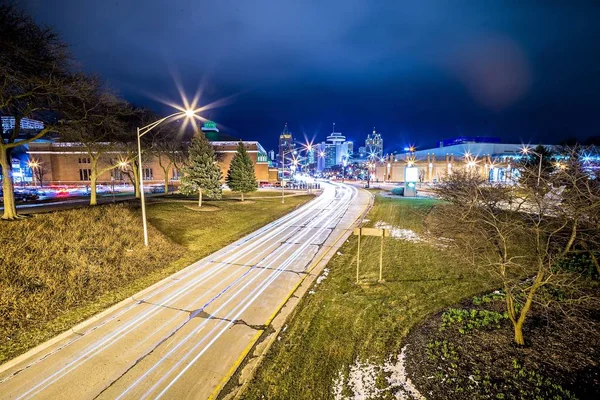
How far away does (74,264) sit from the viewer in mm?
11422

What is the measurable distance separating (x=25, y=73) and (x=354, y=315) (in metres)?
17.6

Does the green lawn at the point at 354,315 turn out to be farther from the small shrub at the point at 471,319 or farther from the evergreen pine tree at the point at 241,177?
the evergreen pine tree at the point at 241,177

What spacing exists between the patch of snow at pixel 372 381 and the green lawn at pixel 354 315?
0.55 ft

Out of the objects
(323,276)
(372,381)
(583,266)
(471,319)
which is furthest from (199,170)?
(583,266)

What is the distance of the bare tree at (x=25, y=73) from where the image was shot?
12.1 meters

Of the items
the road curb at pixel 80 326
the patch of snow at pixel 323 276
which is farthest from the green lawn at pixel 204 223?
the patch of snow at pixel 323 276

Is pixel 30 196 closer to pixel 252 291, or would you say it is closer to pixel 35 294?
pixel 35 294

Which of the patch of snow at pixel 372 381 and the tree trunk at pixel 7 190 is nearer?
the patch of snow at pixel 372 381

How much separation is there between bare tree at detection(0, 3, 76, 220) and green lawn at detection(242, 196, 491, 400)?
15424 millimetres

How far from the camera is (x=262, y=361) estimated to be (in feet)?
22.6

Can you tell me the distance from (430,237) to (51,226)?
20826 mm

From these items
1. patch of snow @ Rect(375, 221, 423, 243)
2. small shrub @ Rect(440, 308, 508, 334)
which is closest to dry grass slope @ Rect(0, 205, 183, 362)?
small shrub @ Rect(440, 308, 508, 334)

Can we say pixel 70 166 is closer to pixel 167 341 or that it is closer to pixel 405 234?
pixel 405 234

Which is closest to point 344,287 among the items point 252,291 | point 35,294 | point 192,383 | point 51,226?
point 252,291
